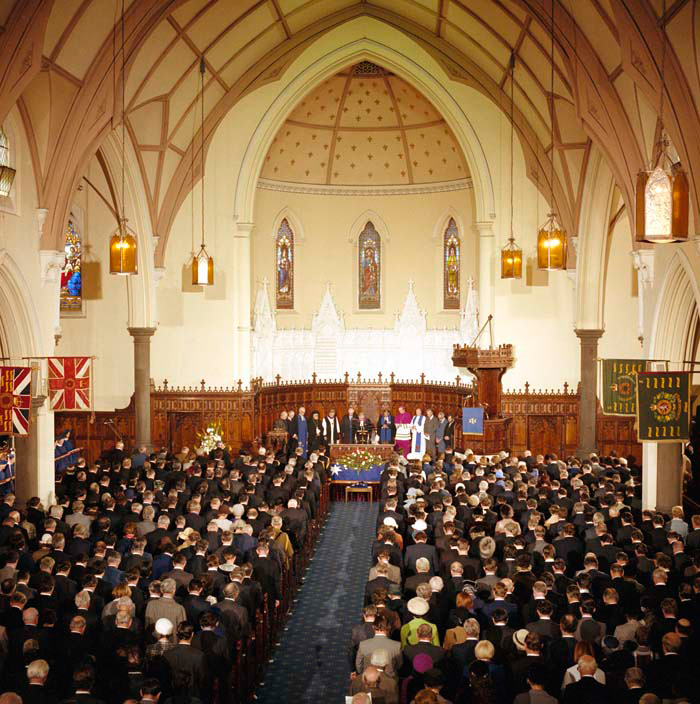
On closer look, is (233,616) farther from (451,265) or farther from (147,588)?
(451,265)

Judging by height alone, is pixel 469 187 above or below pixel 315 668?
above

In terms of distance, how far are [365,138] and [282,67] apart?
4.76 metres

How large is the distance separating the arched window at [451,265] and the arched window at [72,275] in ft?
38.7

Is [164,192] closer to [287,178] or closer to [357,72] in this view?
[287,178]

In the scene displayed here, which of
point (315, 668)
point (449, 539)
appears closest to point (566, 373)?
point (449, 539)

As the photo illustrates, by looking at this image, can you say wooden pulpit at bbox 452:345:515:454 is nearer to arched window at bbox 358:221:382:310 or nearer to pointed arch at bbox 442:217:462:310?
pointed arch at bbox 442:217:462:310

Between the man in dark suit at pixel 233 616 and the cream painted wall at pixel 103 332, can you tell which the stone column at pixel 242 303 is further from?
the man in dark suit at pixel 233 616

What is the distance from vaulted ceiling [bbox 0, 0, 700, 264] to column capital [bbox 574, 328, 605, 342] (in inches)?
118

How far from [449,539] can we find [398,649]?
391 centimetres

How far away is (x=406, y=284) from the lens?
99.1 feet

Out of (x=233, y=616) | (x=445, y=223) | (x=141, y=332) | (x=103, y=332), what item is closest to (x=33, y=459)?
(x=141, y=332)

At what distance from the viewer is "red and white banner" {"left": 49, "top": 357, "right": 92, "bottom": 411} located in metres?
17.7

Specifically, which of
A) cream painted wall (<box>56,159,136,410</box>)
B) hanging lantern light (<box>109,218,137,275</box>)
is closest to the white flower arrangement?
cream painted wall (<box>56,159,136,410</box>)

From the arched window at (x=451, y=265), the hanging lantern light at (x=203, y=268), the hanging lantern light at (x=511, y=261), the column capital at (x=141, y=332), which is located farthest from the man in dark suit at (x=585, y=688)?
the arched window at (x=451, y=265)
